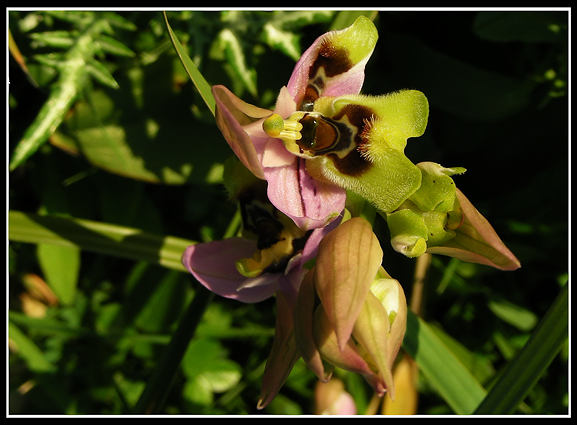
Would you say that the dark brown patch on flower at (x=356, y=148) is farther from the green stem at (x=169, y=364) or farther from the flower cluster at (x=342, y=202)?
the green stem at (x=169, y=364)

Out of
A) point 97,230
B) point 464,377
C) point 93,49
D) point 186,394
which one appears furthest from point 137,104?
point 464,377

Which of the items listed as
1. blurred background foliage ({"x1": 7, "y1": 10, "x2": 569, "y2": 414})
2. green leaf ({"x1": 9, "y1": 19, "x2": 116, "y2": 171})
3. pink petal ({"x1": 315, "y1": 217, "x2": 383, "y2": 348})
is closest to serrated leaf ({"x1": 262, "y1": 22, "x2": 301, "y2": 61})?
blurred background foliage ({"x1": 7, "y1": 10, "x2": 569, "y2": 414})

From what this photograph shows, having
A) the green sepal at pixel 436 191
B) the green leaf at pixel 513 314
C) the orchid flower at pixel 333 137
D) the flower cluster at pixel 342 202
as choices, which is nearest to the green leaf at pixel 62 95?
the flower cluster at pixel 342 202

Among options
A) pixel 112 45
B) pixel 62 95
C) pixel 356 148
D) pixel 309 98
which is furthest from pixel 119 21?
pixel 356 148

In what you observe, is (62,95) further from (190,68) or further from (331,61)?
(331,61)

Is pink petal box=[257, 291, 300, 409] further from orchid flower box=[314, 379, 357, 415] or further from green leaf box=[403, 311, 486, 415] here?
orchid flower box=[314, 379, 357, 415]
